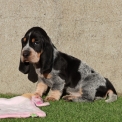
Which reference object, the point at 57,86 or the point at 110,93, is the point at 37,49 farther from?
the point at 110,93

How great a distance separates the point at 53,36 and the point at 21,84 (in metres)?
1.05

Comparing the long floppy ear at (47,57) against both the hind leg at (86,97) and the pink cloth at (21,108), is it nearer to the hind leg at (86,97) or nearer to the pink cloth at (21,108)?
the pink cloth at (21,108)

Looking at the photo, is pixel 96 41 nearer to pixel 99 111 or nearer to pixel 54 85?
pixel 54 85

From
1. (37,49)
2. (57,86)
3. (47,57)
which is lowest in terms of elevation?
(57,86)

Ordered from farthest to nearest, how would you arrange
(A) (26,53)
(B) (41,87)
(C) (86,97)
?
1. (B) (41,87)
2. (C) (86,97)
3. (A) (26,53)

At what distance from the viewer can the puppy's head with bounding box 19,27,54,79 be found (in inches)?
240

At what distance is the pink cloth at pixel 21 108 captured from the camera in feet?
16.2

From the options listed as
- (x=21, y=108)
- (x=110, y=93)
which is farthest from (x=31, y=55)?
(x=110, y=93)

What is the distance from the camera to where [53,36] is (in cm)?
686

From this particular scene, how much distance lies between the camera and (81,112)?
5.27 metres

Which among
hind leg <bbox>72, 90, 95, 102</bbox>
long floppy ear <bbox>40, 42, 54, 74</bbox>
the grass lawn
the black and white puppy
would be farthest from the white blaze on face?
hind leg <bbox>72, 90, 95, 102</bbox>

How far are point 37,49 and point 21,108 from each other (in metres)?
1.18

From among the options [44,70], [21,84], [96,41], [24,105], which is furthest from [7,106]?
[96,41]

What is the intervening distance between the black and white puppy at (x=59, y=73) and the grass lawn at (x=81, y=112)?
0.80 ft
